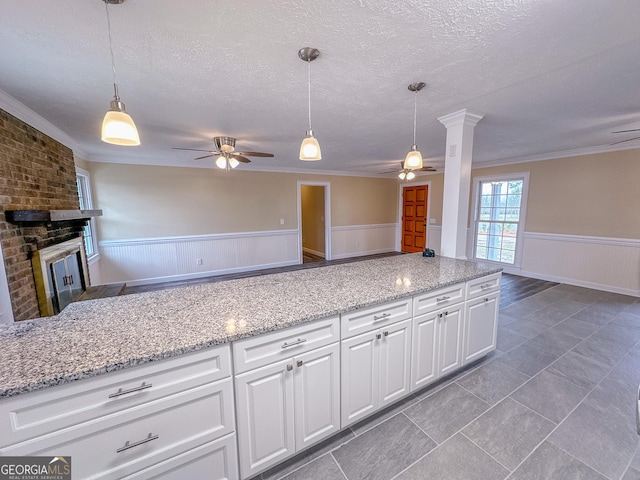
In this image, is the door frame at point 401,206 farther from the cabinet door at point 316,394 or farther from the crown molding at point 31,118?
the crown molding at point 31,118

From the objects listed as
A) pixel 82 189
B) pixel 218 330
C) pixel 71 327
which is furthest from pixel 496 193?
pixel 82 189

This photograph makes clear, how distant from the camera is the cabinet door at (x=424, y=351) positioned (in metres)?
1.86

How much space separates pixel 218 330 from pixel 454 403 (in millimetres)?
1876

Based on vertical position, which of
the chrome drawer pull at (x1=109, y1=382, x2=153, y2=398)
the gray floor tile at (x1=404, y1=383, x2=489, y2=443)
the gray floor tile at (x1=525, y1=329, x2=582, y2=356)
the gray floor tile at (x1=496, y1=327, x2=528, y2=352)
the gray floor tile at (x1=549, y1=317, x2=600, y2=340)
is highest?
the chrome drawer pull at (x1=109, y1=382, x2=153, y2=398)

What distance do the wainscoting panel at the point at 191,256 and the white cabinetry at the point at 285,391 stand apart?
14.6 feet

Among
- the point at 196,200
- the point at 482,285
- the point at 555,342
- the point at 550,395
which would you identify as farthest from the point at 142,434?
the point at 196,200

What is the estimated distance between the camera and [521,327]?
3.10 m

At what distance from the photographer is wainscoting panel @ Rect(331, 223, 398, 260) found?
696 cm

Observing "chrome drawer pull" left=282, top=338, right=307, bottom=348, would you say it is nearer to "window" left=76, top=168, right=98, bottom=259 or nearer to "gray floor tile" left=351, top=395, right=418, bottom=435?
"gray floor tile" left=351, top=395, right=418, bottom=435

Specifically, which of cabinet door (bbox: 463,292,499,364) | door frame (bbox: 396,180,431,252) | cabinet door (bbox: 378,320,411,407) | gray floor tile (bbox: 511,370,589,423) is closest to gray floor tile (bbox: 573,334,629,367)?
gray floor tile (bbox: 511,370,589,423)

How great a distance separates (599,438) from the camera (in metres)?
1.63

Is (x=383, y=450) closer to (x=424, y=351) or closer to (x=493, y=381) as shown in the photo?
(x=424, y=351)

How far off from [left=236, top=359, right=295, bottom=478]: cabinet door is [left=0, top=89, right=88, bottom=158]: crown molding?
9.65 ft

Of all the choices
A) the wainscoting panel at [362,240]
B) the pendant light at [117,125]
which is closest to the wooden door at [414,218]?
the wainscoting panel at [362,240]
